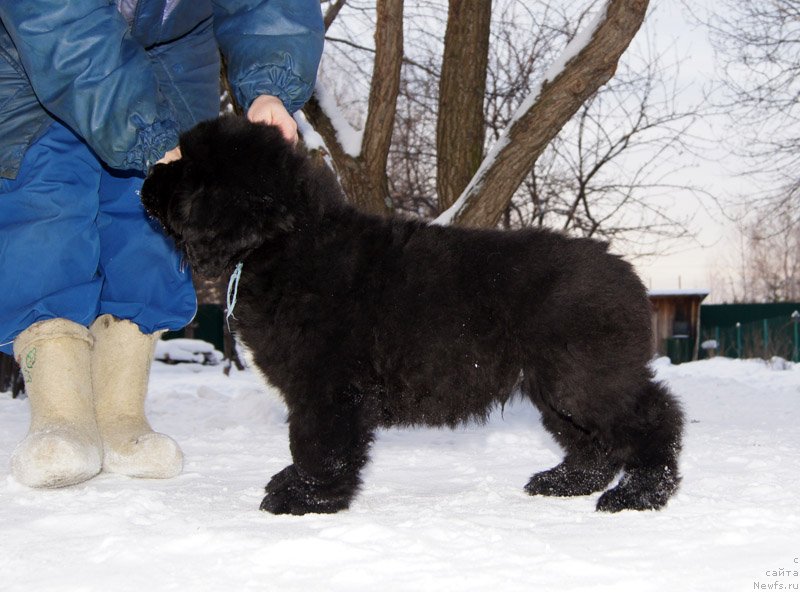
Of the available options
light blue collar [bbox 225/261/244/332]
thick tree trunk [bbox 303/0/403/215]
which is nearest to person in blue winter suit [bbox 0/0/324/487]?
light blue collar [bbox 225/261/244/332]

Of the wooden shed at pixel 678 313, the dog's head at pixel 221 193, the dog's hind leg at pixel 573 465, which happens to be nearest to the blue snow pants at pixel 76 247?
the dog's head at pixel 221 193

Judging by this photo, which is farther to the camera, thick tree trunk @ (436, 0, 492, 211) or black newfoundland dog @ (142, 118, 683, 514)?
thick tree trunk @ (436, 0, 492, 211)

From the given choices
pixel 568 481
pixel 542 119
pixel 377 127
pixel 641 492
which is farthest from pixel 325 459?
pixel 377 127

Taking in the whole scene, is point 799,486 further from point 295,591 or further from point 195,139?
point 195,139

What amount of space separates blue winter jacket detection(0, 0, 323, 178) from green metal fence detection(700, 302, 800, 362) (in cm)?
1716

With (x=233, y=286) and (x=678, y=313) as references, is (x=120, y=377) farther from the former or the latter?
(x=678, y=313)

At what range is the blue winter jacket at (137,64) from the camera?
9.60 ft

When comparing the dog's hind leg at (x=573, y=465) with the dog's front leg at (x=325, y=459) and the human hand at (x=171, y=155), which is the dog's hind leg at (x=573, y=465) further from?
the human hand at (x=171, y=155)

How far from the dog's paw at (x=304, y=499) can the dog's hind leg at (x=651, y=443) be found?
3.00ft

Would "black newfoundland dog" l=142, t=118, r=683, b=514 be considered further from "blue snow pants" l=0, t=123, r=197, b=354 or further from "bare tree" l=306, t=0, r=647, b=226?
"bare tree" l=306, t=0, r=647, b=226

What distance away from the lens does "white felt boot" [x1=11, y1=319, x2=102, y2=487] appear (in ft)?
9.62

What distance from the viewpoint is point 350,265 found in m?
2.96

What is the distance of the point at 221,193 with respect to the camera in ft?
9.29

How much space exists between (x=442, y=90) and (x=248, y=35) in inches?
157
